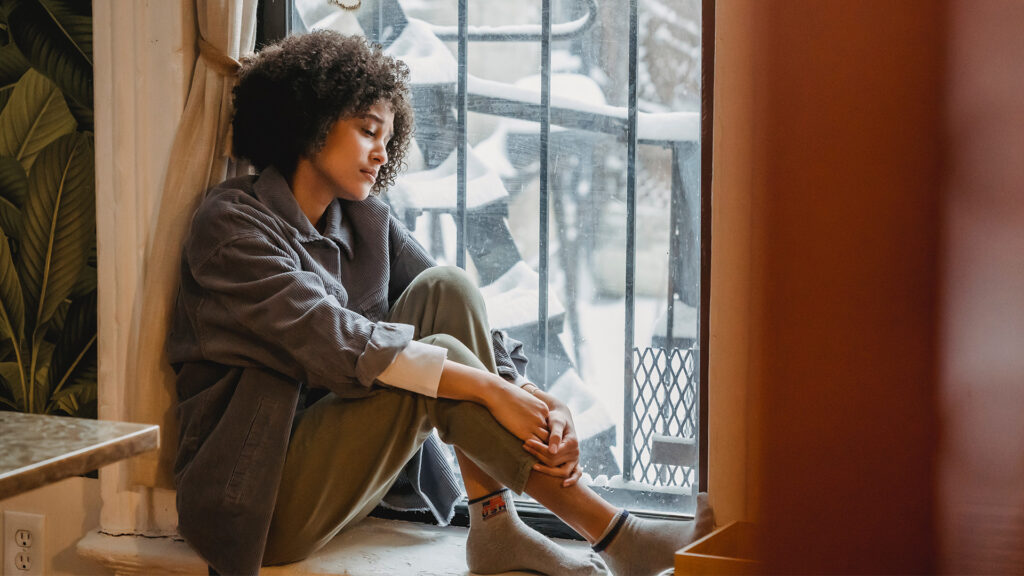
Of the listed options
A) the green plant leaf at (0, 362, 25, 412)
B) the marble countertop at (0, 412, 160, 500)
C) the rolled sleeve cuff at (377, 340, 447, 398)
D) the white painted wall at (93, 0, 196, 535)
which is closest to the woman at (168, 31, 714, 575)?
the rolled sleeve cuff at (377, 340, 447, 398)

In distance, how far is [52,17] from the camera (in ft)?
5.42

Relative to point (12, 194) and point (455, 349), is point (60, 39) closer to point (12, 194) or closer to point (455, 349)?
point (12, 194)

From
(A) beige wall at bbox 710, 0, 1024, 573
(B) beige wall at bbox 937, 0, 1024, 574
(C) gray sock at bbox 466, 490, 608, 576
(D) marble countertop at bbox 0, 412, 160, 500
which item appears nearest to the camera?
(D) marble countertop at bbox 0, 412, 160, 500

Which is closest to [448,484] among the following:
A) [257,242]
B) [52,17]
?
[257,242]

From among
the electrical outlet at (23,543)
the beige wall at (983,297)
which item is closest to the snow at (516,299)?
the beige wall at (983,297)

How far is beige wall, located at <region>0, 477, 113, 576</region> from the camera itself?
170 cm

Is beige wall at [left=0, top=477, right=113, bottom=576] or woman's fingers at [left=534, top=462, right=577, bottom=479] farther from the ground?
woman's fingers at [left=534, top=462, right=577, bottom=479]

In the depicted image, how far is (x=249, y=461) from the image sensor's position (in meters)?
1.32

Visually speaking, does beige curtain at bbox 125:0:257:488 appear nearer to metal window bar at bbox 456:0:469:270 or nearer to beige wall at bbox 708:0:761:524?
metal window bar at bbox 456:0:469:270

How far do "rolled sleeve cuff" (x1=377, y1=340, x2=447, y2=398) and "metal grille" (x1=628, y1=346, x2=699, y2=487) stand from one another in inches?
19.2

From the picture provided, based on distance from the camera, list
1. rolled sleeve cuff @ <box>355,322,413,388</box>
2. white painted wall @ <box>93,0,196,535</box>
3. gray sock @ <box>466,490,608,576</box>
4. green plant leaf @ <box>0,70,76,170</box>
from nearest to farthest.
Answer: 1. rolled sleeve cuff @ <box>355,322,413,388</box>
2. gray sock @ <box>466,490,608,576</box>
3. white painted wall @ <box>93,0,196,535</box>
4. green plant leaf @ <box>0,70,76,170</box>

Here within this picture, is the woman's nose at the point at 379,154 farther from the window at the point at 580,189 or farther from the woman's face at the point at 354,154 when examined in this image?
the window at the point at 580,189

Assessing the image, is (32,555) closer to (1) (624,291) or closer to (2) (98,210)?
(2) (98,210)

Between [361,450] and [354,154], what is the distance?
50 cm
